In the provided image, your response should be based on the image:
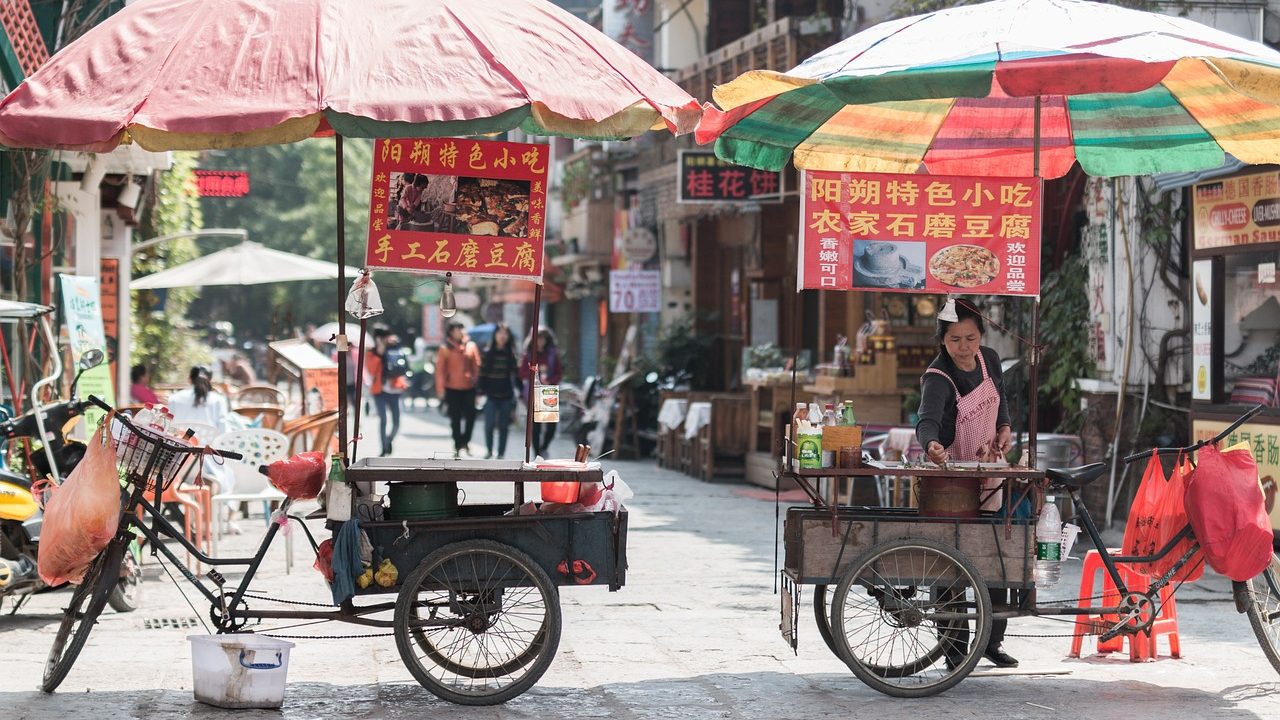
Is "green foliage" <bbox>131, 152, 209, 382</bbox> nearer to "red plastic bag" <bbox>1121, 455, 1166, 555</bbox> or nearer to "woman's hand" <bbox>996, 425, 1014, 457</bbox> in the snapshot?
"woman's hand" <bbox>996, 425, 1014, 457</bbox>

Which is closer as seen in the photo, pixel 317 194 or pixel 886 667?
pixel 886 667

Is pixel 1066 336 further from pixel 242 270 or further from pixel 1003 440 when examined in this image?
pixel 242 270

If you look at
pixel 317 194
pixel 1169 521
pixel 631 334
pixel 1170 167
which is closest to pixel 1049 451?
pixel 1170 167

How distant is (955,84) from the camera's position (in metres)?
6.41

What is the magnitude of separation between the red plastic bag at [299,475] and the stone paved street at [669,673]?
3.01 ft

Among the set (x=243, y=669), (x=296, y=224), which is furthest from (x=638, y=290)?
(x=296, y=224)

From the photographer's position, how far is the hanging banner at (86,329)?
1044 cm

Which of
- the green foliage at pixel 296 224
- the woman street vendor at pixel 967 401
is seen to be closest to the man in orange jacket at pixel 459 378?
the woman street vendor at pixel 967 401

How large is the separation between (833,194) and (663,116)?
91 centimetres

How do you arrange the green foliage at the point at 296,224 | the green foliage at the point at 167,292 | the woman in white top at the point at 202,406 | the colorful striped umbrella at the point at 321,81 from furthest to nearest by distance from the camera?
1. the green foliage at the point at 296,224
2. the green foliage at the point at 167,292
3. the woman in white top at the point at 202,406
4. the colorful striped umbrella at the point at 321,81

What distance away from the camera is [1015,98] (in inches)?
320

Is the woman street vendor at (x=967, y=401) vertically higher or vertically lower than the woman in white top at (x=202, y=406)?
higher

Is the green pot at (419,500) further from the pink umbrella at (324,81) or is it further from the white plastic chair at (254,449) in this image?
the white plastic chair at (254,449)

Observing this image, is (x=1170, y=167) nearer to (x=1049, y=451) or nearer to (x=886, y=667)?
(x=886, y=667)
